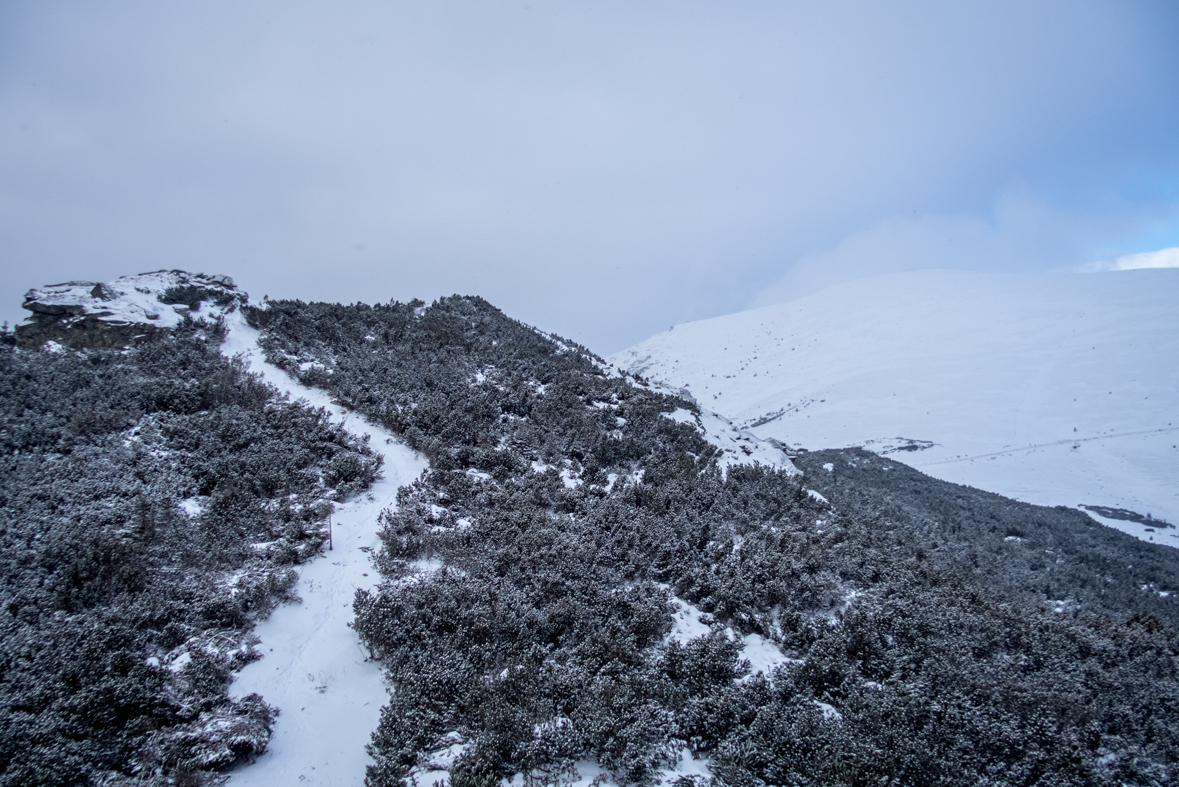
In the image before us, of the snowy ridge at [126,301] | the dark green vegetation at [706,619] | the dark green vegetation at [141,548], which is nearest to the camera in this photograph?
the dark green vegetation at [141,548]

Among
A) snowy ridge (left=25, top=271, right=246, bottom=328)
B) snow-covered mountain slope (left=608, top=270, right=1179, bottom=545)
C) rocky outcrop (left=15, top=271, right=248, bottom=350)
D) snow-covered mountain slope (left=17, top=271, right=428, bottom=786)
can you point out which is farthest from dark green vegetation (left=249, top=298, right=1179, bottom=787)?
snow-covered mountain slope (left=608, top=270, right=1179, bottom=545)

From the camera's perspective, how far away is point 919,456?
33.9 m

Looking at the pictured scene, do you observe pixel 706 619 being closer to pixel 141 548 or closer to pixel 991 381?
pixel 141 548

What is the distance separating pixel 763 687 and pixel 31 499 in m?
10.5

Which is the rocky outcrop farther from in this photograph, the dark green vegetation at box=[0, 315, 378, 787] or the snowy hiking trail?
the snowy hiking trail

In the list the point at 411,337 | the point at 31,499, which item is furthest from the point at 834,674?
the point at 411,337

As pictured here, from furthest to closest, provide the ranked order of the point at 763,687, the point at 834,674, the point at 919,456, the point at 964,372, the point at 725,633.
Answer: the point at 964,372
the point at 919,456
the point at 725,633
the point at 834,674
the point at 763,687

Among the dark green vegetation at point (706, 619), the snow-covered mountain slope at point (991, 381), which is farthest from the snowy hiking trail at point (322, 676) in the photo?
the snow-covered mountain slope at point (991, 381)

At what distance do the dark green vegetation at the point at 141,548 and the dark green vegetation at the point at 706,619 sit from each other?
1520mm

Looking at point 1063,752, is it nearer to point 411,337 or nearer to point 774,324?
point 411,337

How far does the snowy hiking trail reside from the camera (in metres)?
4.99

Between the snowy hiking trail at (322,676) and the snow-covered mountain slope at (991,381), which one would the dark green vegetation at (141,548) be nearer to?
the snowy hiking trail at (322,676)

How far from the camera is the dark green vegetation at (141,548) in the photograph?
464 centimetres

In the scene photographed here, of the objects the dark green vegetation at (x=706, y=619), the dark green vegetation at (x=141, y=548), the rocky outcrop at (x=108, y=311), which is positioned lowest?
the dark green vegetation at (x=706, y=619)
